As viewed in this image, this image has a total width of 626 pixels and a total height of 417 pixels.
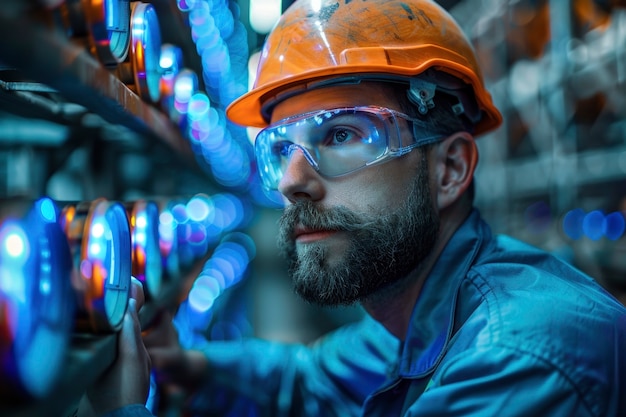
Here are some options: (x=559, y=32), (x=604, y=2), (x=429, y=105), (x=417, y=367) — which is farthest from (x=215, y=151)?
(x=604, y=2)

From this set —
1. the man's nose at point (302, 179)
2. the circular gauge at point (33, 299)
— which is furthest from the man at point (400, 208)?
the circular gauge at point (33, 299)

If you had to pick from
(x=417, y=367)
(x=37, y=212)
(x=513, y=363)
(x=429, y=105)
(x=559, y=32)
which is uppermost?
(x=559, y=32)

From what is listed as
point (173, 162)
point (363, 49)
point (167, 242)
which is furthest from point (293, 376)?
point (363, 49)

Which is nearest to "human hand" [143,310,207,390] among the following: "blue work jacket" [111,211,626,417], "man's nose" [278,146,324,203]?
"blue work jacket" [111,211,626,417]

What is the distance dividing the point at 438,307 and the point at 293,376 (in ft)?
2.61

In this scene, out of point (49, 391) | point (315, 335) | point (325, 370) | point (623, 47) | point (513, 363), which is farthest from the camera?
point (315, 335)

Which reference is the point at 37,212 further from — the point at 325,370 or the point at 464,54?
the point at 325,370

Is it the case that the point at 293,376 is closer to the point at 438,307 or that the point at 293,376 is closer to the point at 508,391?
the point at 438,307

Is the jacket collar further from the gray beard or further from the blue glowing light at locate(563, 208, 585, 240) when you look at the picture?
the blue glowing light at locate(563, 208, 585, 240)

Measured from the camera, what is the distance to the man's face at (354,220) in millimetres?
1303

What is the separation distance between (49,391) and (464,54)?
4.31ft

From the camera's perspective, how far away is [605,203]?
3871mm

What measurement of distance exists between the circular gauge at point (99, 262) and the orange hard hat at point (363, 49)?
2.01 ft

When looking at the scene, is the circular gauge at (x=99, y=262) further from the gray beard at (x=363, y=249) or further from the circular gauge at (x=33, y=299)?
the gray beard at (x=363, y=249)
